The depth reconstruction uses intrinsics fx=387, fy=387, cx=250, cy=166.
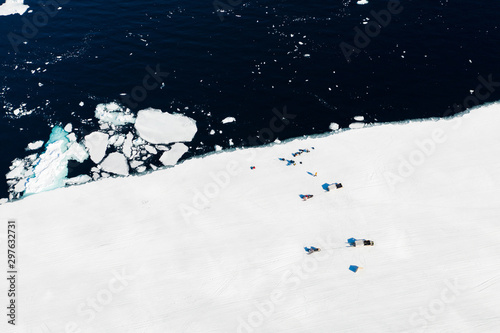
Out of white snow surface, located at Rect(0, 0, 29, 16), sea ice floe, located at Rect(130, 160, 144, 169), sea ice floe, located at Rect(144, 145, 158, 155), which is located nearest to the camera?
sea ice floe, located at Rect(130, 160, 144, 169)

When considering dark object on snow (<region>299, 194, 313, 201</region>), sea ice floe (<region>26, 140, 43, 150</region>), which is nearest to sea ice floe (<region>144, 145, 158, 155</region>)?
sea ice floe (<region>26, 140, 43, 150</region>)

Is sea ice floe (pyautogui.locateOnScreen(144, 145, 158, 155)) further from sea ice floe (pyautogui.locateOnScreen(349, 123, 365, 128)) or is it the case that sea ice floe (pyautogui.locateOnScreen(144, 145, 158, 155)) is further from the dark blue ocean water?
sea ice floe (pyautogui.locateOnScreen(349, 123, 365, 128))

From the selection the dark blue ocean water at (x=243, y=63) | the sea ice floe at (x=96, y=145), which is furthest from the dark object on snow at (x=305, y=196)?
the sea ice floe at (x=96, y=145)

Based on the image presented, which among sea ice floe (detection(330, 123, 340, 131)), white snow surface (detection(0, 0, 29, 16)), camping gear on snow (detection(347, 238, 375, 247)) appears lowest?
camping gear on snow (detection(347, 238, 375, 247))

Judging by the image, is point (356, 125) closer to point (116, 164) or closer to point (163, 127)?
point (163, 127)

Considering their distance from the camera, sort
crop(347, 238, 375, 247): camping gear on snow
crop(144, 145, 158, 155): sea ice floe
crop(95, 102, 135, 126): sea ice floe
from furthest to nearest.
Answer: crop(95, 102, 135, 126): sea ice floe
crop(144, 145, 158, 155): sea ice floe
crop(347, 238, 375, 247): camping gear on snow

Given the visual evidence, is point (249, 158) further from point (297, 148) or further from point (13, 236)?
point (13, 236)
